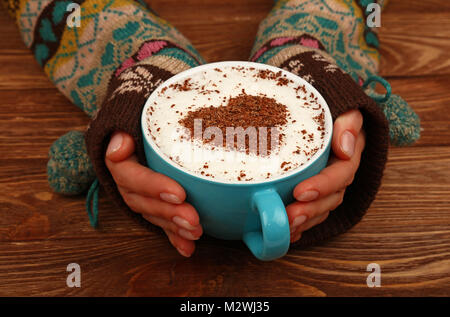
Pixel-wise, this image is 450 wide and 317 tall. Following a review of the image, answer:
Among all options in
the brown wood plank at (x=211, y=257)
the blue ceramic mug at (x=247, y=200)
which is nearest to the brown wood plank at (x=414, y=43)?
the brown wood plank at (x=211, y=257)

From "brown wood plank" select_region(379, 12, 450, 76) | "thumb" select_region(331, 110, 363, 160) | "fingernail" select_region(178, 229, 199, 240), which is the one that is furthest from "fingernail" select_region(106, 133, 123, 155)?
"brown wood plank" select_region(379, 12, 450, 76)

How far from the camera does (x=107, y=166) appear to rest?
0.50m

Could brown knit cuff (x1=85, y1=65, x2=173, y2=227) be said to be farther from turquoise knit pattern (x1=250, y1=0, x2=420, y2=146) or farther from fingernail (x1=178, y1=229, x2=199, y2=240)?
turquoise knit pattern (x1=250, y1=0, x2=420, y2=146)

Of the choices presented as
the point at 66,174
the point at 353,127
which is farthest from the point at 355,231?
the point at 66,174

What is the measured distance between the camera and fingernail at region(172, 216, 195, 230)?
17.3 inches

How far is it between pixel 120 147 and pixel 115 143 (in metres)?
0.01

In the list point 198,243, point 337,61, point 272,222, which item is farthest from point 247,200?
point 337,61

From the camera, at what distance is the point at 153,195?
1.48 feet

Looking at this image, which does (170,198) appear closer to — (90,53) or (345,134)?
(345,134)

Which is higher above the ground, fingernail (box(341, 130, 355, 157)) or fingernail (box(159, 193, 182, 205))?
fingernail (box(341, 130, 355, 157))

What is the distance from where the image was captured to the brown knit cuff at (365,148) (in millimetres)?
499

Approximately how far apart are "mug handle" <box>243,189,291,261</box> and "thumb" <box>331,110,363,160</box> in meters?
0.11

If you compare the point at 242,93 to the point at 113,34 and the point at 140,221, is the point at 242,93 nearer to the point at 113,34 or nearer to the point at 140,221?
the point at 140,221

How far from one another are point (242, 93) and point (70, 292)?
0.27 meters
